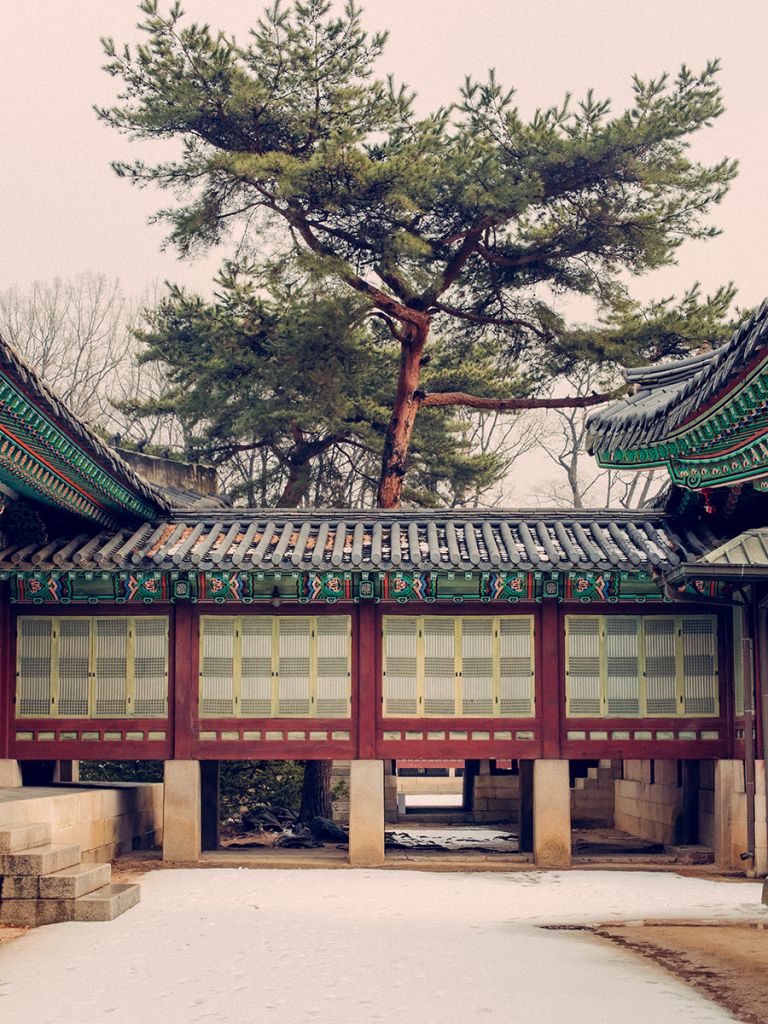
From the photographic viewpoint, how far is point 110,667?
1781 cm

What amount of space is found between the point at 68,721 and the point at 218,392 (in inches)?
498

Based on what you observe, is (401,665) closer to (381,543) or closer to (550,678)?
(381,543)

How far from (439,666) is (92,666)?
14.9ft

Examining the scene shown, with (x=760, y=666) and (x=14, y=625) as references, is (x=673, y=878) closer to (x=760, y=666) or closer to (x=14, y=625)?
(x=760, y=666)

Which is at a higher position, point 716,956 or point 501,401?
point 501,401

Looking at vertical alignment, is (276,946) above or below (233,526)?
below

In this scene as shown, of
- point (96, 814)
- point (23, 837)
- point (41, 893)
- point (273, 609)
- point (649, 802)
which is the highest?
point (273, 609)

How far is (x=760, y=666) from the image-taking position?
53.5 ft

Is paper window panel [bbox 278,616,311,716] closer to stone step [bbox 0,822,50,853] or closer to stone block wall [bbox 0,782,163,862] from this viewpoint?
stone block wall [bbox 0,782,163,862]

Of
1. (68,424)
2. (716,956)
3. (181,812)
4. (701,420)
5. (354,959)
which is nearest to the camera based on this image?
(354,959)

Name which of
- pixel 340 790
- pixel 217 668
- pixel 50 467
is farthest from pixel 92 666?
pixel 340 790

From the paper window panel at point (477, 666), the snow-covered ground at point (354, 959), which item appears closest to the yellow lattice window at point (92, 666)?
the snow-covered ground at point (354, 959)

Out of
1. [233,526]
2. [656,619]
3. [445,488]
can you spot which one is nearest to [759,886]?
[656,619]

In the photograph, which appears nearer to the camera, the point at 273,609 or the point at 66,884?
the point at 66,884
